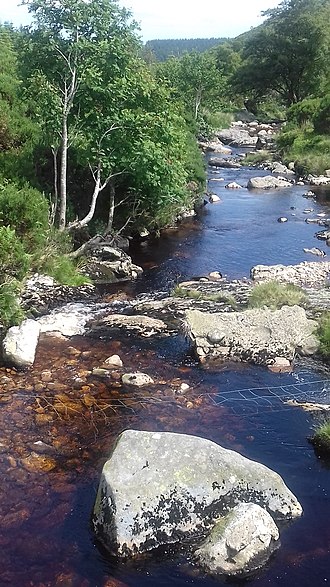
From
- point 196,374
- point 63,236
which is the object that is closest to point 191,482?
point 196,374

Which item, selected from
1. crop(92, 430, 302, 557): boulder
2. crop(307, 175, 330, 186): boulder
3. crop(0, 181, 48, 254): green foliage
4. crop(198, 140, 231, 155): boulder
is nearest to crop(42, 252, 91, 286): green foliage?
crop(0, 181, 48, 254): green foliage

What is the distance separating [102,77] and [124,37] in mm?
1589

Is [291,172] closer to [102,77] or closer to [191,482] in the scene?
[102,77]

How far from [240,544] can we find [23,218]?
14.3 metres

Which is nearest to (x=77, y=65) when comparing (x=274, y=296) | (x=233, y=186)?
(x=274, y=296)

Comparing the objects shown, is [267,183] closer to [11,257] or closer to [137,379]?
[11,257]

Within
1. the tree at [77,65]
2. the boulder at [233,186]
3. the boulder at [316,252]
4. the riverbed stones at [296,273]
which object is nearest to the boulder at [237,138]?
the boulder at [233,186]

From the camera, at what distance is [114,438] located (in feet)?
37.8

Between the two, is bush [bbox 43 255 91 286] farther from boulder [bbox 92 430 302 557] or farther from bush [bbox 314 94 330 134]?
bush [bbox 314 94 330 134]

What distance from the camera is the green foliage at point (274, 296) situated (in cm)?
1812

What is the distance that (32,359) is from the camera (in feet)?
46.8

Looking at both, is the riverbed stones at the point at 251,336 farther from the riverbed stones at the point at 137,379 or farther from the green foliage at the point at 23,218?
the green foliage at the point at 23,218

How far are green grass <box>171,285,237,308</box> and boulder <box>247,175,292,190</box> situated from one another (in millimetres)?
22089

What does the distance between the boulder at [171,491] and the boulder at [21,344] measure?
516 centimetres
